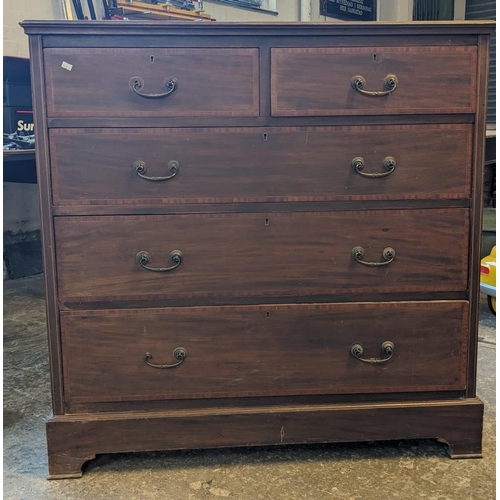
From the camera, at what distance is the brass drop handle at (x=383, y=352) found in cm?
140

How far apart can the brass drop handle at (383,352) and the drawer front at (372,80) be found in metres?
0.55

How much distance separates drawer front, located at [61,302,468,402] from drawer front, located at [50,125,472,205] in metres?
0.27

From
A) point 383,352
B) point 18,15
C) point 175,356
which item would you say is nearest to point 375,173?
point 383,352

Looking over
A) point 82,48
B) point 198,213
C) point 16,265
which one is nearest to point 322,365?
point 198,213

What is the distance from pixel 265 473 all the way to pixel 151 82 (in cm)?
94

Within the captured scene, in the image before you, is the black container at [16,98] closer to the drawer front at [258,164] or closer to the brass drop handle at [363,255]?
the drawer front at [258,164]

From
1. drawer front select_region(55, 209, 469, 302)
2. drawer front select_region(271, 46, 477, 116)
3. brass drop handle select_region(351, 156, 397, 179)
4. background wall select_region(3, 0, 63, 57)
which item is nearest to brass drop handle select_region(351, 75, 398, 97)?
drawer front select_region(271, 46, 477, 116)

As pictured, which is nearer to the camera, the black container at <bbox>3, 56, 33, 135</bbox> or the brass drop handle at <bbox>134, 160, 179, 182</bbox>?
the brass drop handle at <bbox>134, 160, 179, 182</bbox>

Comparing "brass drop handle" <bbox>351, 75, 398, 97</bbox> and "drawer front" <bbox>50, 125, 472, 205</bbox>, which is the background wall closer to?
"drawer front" <bbox>50, 125, 472, 205</bbox>

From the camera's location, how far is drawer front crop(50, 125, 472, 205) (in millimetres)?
1304

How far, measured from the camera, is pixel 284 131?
4.35 feet

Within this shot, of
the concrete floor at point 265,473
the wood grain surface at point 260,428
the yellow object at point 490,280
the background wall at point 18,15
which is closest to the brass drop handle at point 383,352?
the wood grain surface at point 260,428

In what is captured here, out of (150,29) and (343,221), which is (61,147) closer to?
(150,29)

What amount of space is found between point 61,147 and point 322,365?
0.79 m
